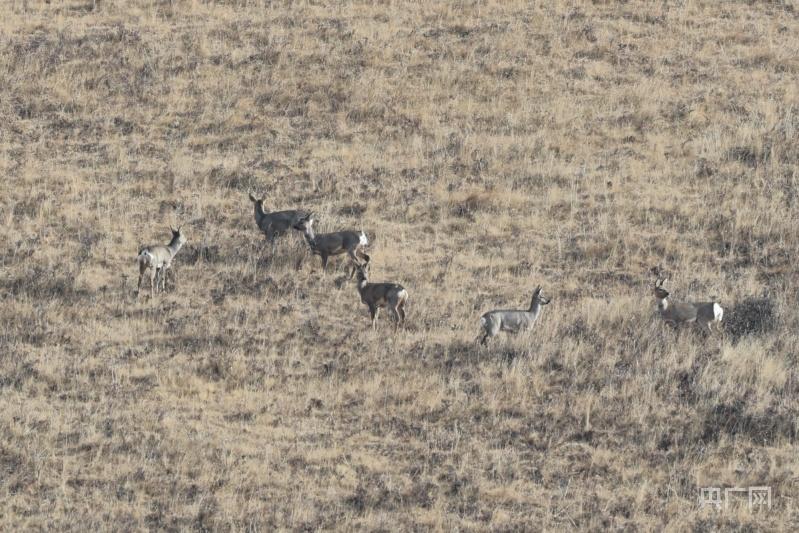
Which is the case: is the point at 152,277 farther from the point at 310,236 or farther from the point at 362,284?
the point at 362,284

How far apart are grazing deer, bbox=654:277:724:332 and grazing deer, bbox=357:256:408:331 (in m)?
3.65

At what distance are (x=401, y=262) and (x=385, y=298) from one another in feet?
8.32

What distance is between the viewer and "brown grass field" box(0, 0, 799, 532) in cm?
1584

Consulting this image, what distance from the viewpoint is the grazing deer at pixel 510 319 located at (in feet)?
62.4

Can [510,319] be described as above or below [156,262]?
below

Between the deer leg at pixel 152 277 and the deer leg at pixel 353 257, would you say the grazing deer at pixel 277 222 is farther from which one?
the deer leg at pixel 152 277

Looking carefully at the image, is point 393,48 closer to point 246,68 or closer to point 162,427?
point 246,68

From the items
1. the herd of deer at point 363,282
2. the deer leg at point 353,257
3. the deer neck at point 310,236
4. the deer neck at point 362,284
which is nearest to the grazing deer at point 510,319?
the herd of deer at point 363,282

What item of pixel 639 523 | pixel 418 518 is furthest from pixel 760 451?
pixel 418 518

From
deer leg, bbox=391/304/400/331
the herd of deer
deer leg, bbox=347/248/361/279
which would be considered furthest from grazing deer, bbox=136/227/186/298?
deer leg, bbox=391/304/400/331

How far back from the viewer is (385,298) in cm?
2006

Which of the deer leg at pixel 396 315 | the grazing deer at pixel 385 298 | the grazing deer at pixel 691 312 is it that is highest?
the grazing deer at pixel 691 312

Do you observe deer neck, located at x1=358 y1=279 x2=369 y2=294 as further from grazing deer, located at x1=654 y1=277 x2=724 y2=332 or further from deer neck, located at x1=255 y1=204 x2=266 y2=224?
grazing deer, located at x1=654 y1=277 x2=724 y2=332

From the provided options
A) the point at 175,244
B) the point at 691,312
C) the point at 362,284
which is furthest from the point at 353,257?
the point at 691,312
